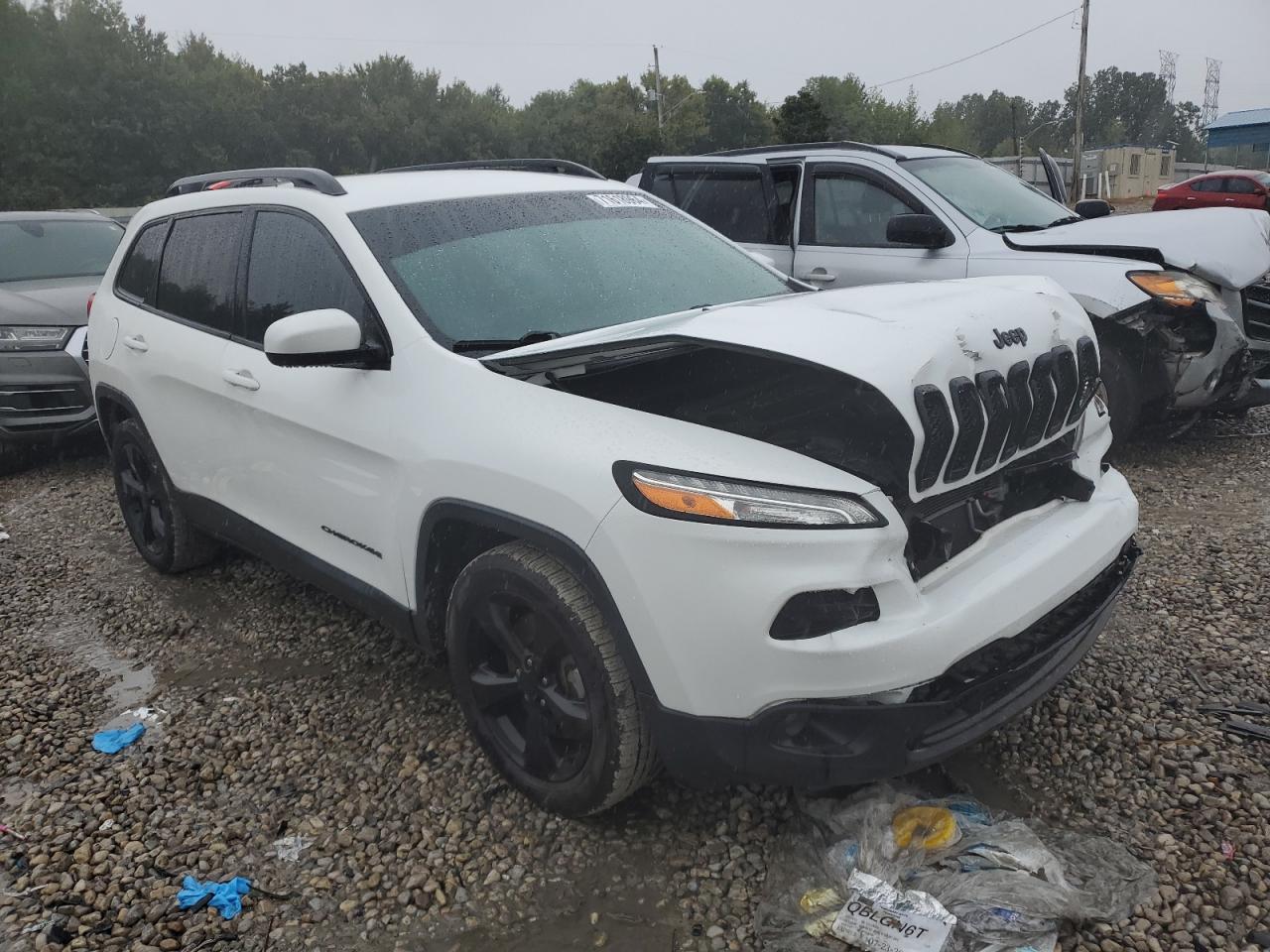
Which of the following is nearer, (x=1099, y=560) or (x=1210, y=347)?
(x=1099, y=560)

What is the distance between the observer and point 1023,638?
2.50 metres

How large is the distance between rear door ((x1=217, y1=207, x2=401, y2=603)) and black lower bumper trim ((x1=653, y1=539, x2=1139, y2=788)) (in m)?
1.17

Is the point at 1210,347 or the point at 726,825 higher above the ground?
the point at 1210,347

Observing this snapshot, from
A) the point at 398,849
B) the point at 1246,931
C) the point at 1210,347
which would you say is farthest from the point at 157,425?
the point at 1210,347

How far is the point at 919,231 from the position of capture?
19.2 feet

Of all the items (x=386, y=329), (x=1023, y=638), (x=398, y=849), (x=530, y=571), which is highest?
(x=386, y=329)

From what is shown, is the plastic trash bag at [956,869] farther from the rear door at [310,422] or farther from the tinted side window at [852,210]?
the tinted side window at [852,210]

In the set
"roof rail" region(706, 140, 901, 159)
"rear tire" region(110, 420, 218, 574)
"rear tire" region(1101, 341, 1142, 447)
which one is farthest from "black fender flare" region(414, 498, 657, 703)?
"roof rail" region(706, 140, 901, 159)

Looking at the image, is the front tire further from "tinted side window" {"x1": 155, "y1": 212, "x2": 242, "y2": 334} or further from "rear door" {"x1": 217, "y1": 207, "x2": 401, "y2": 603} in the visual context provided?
"tinted side window" {"x1": 155, "y1": 212, "x2": 242, "y2": 334}

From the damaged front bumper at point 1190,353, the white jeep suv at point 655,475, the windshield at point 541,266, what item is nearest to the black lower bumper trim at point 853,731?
the white jeep suv at point 655,475

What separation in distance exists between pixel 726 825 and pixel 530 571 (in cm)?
90

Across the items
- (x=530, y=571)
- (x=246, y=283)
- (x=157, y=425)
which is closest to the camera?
(x=530, y=571)

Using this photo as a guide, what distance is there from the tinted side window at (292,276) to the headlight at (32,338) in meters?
4.08

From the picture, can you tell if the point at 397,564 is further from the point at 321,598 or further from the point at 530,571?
the point at 321,598
